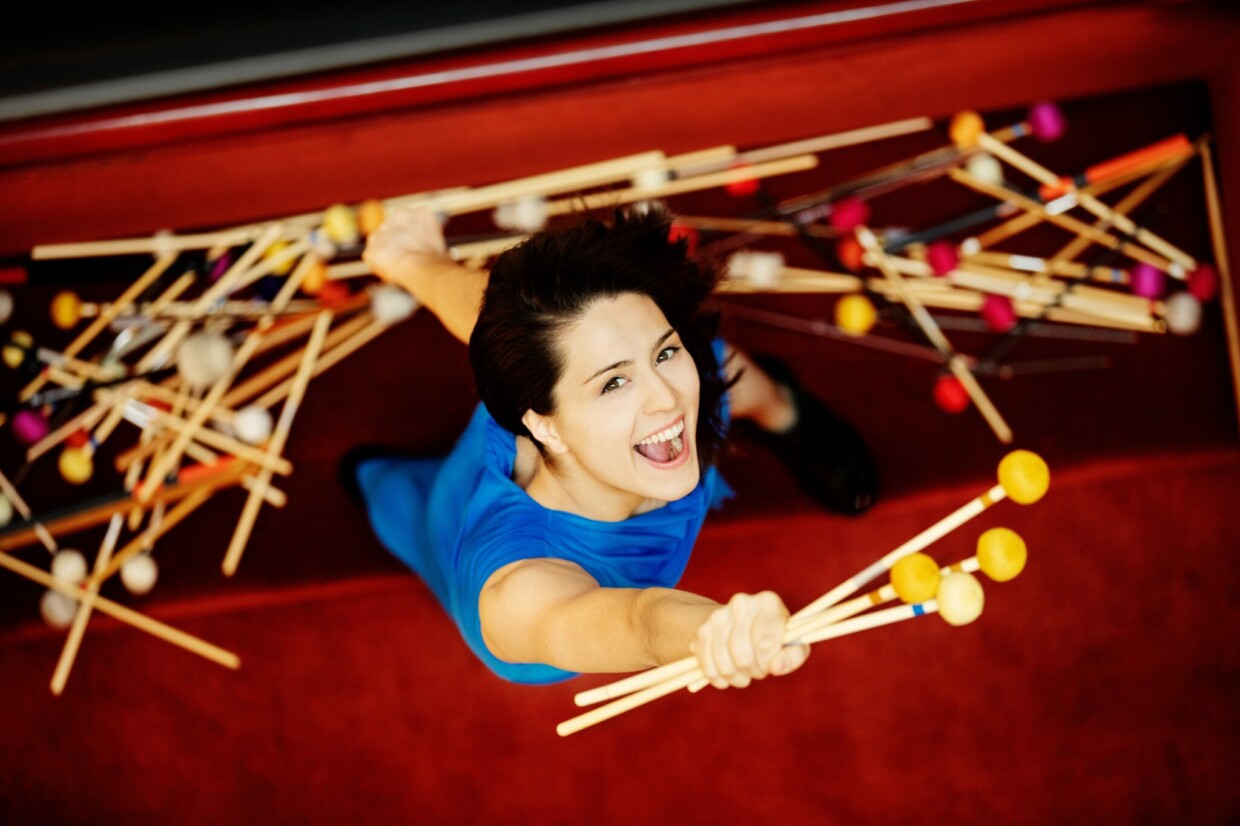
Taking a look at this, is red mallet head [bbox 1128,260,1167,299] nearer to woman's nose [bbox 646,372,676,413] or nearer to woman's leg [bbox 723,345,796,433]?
woman's leg [bbox 723,345,796,433]

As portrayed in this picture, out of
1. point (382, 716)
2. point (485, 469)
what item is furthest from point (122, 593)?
point (485, 469)

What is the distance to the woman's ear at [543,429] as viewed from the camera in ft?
4.72

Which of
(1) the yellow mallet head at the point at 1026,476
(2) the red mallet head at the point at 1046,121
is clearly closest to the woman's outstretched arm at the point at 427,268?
(1) the yellow mallet head at the point at 1026,476

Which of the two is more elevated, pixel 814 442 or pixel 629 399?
pixel 814 442

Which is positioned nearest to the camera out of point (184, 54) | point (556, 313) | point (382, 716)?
point (556, 313)

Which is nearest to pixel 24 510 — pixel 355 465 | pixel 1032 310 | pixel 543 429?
pixel 355 465

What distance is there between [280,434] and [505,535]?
83cm

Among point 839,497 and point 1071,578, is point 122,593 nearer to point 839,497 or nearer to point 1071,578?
point 839,497

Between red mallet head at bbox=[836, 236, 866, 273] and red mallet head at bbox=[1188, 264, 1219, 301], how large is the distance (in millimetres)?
678

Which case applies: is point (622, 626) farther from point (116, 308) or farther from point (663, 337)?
point (116, 308)

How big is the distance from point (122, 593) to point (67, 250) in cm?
75

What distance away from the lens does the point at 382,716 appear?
224 centimetres

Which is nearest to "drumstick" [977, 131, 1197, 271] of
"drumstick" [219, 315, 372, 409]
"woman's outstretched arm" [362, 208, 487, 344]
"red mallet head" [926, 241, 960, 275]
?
"red mallet head" [926, 241, 960, 275]

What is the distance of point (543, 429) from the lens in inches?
57.1
